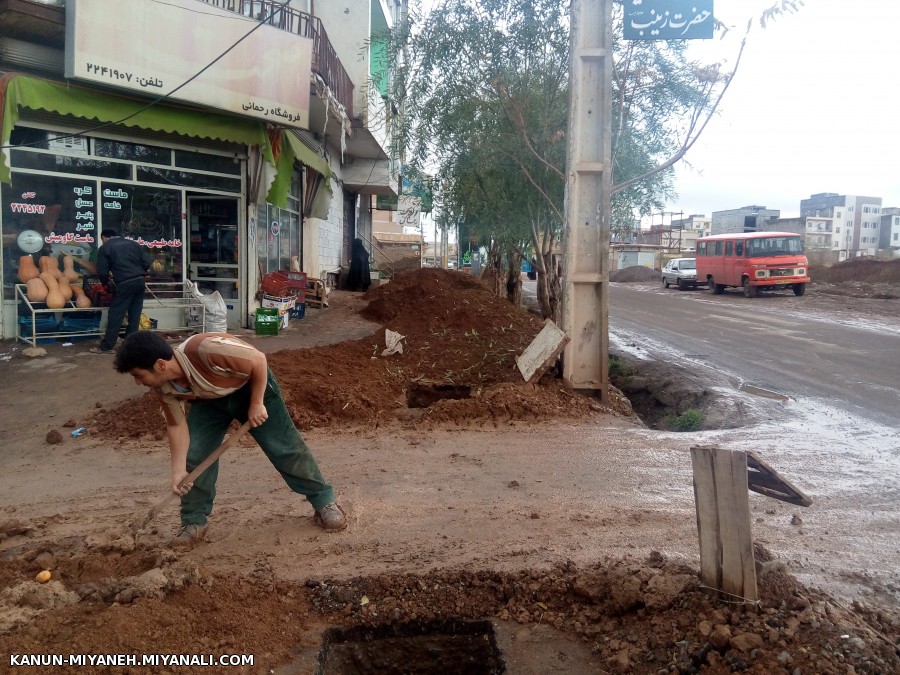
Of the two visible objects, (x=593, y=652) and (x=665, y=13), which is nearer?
(x=593, y=652)

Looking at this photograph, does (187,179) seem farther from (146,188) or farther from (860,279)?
(860,279)

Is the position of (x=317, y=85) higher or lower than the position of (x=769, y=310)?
higher

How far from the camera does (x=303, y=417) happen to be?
6.86 metres

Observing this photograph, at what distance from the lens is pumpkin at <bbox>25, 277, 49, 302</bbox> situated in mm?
9438

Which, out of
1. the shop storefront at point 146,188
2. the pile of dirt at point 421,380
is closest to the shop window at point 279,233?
the shop storefront at point 146,188

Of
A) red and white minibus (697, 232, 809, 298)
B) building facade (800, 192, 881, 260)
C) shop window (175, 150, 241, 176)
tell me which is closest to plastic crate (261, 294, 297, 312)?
shop window (175, 150, 241, 176)

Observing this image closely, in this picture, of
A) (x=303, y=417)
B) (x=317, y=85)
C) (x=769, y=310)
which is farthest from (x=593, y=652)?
(x=769, y=310)

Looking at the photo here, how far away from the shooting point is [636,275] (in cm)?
4806

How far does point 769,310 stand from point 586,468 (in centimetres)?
1688

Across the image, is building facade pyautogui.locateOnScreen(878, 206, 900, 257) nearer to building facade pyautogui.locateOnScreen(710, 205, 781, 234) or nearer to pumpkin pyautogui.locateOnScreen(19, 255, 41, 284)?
building facade pyautogui.locateOnScreen(710, 205, 781, 234)

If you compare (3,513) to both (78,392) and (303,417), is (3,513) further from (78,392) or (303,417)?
(78,392)

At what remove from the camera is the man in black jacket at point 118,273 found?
9258 mm

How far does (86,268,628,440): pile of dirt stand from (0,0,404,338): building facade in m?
3.31

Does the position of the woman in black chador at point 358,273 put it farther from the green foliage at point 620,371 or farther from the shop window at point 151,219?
the green foliage at point 620,371
